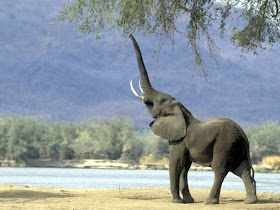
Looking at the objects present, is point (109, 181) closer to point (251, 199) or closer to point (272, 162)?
point (251, 199)

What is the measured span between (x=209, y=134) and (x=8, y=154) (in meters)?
61.0

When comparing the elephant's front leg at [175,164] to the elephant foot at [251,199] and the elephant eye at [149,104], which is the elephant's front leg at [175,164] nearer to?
the elephant eye at [149,104]

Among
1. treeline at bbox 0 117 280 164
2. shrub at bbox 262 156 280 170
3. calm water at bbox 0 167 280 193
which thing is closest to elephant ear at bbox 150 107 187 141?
calm water at bbox 0 167 280 193

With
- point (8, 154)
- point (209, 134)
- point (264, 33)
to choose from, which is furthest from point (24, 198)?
point (8, 154)

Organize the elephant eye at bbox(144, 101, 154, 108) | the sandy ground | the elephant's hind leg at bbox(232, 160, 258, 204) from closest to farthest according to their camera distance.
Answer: the sandy ground, the elephant's hind leg at bbox(232, 160, 258, 204), the elephant eye at bbox(144, 101, 154, 108)

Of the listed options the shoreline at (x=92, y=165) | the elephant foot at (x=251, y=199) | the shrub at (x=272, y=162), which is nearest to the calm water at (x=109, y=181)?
the elephant foot at (x=251, y=199)

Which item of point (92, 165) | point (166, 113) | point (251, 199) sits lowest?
point (251, 199)

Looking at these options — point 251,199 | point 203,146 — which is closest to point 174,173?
point 203,146

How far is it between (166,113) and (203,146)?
4.53ft

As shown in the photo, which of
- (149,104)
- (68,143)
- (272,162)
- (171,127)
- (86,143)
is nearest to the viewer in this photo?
(171,127)

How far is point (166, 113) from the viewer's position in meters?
15.3

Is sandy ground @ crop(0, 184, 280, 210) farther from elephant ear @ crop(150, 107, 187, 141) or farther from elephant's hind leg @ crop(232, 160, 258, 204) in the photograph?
elephant ear @ crop(150, 107, 187, 141)

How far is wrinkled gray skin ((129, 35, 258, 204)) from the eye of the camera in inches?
559

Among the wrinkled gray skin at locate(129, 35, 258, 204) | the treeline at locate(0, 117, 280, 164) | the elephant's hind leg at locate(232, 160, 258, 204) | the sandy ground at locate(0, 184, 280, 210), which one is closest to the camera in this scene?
the sandy ground at locate(0, 184, 280, 210)
